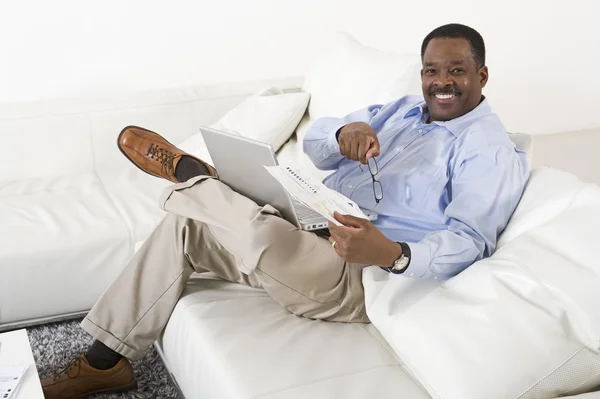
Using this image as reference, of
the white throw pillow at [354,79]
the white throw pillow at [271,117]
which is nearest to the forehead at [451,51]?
the white throw pillow at [354,79]

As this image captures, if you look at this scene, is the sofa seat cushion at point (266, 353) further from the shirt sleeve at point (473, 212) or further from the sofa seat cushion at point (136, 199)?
the sofa seat cushion at point (136, 199)

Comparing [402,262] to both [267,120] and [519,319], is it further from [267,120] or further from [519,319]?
[267,120]

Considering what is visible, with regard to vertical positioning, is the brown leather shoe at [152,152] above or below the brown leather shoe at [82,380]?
above

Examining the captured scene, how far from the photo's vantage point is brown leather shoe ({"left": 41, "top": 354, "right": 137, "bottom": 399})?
2076 mm

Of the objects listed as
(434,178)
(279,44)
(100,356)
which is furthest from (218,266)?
(279,44)

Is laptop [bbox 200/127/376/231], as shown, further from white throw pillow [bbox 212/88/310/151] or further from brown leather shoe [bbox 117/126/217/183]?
white throw pillow [bbox 212/88/310/151]

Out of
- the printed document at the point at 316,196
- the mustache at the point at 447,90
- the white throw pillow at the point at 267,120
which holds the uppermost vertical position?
the mustache at the point at 447,90

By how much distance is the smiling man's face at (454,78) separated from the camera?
2.08m

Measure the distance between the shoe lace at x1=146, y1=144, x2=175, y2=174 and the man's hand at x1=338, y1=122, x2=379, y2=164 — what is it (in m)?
0.55

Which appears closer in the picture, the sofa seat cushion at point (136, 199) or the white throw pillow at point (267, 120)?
the sofa seat cushion at point (136, 199)

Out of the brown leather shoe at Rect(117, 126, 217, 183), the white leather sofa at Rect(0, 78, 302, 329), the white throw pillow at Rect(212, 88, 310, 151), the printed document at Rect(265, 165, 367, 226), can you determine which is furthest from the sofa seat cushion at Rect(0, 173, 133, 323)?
the printed document at Rect(265, 165, 367, 226)

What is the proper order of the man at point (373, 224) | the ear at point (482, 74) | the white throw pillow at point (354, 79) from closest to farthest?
the man at point (373, 224), the ear at point (482, 74), the white throw pillow at point (354, 79)

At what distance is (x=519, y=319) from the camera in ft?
5.00

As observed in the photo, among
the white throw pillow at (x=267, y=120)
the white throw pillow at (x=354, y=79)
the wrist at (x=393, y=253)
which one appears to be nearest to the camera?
the wrist at (x=393, y=253)
